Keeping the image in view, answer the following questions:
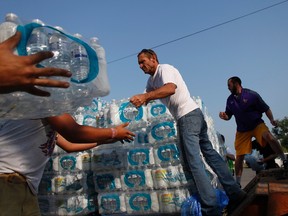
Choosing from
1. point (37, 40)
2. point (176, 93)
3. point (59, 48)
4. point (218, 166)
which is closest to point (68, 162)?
point (176, 93)

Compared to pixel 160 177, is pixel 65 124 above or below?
above

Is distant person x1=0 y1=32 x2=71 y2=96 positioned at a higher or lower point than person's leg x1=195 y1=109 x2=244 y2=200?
higher

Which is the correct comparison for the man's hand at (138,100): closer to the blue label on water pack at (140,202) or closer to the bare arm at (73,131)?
the bare arm at (73,131)

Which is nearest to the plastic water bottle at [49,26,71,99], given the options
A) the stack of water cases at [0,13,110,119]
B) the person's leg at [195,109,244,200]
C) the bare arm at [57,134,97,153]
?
the stack of water cases at [0,13,110,119]

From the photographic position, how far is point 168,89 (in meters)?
3.38

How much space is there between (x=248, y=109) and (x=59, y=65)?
4.02 metres

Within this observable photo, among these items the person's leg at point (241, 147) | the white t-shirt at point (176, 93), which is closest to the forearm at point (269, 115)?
the person's leg at point (241, 147)

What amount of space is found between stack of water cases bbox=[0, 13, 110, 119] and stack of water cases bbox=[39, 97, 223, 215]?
1.57m

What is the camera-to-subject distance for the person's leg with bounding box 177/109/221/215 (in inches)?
127

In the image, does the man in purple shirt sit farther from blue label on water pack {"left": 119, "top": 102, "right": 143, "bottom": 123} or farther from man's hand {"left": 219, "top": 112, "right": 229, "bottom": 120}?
blue label on water pack {"left": 119, "top": 102, "right": 143, "bottom": 123}

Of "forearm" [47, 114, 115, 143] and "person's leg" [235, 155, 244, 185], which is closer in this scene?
"forearm" [47, 114, 115, 143]

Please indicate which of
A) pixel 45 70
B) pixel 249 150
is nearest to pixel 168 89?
pixel 45 70

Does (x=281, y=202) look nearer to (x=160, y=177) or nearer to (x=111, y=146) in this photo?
(x=160, y=177)

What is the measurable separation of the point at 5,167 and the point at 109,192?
204 centimetres
